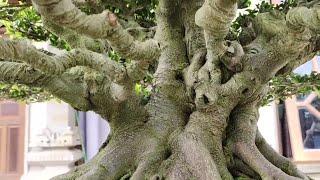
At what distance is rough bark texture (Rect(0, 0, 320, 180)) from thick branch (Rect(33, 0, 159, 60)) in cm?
27

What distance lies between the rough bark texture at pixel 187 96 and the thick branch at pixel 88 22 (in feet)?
0.87

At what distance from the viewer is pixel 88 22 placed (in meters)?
0.76

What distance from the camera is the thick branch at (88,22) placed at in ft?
2.40

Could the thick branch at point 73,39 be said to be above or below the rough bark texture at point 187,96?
above

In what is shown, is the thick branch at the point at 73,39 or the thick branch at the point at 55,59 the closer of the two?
the thick branch at the point at 55,59

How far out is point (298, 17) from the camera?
1.03 metres

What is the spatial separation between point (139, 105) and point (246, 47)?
35 cm

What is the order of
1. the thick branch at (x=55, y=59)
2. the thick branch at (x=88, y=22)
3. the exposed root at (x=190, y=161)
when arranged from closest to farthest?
the thick branch at (x=88, y=22) < the thick branch at (x=55, y=59) < the exposed root at (x=190, y=161)

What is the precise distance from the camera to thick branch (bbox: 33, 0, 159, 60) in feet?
2.40

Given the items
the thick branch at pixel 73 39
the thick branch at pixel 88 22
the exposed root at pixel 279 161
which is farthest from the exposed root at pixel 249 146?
the thick branch at pixel 88 22

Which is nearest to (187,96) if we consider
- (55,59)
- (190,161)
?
(190,161)

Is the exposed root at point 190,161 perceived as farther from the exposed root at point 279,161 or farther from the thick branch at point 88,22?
the thick branch at point 88,22

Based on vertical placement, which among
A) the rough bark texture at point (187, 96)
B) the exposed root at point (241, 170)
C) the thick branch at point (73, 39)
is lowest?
the exposed root at point (241, 170)

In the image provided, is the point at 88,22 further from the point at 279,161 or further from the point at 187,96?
the point at 279,161
